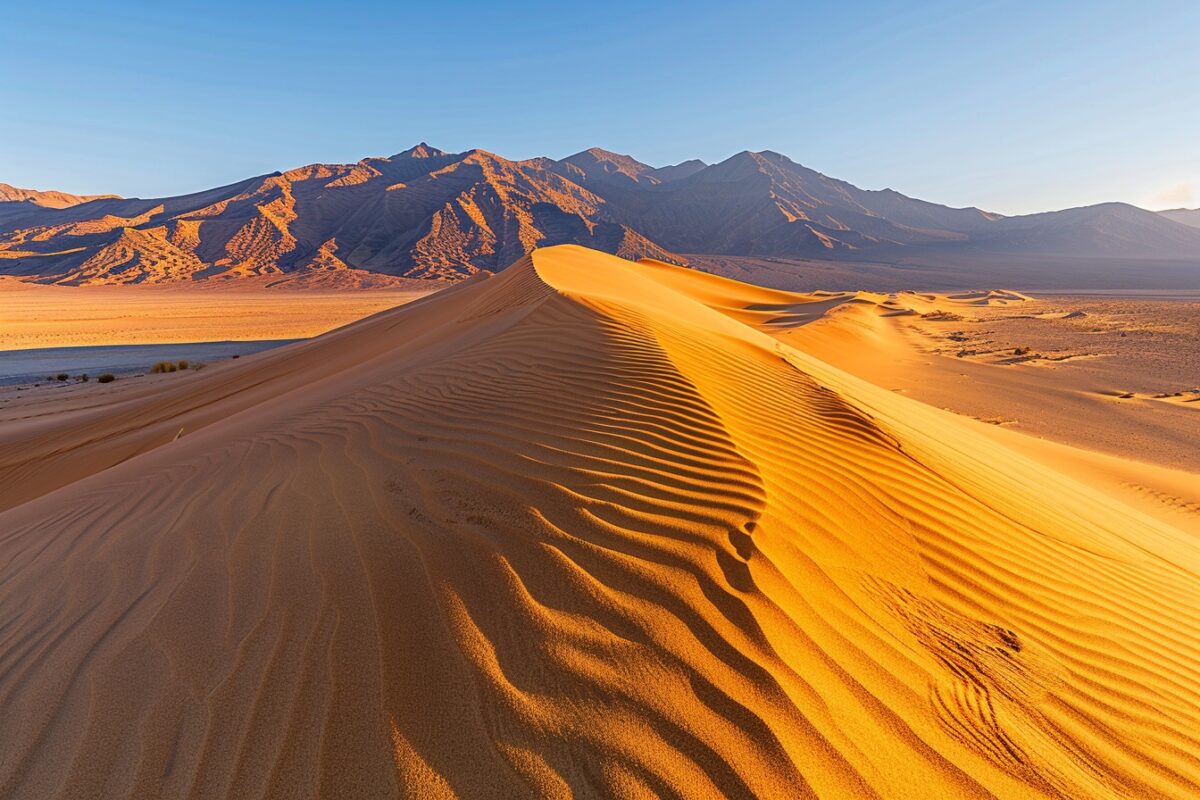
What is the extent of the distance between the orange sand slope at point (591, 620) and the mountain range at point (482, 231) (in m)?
71.4

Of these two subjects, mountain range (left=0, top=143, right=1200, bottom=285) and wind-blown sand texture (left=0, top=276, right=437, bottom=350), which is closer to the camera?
wind-blown sand texture (left=0, top=276, right=437, bottom=350)

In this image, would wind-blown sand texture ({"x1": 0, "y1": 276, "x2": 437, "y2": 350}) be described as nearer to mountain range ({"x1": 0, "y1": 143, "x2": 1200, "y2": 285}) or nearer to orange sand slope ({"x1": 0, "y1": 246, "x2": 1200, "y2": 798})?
mountain range ({"x1": 0, "y1": 143, "x2": 1200, "y2": 285})

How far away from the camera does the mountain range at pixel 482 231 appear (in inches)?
2977

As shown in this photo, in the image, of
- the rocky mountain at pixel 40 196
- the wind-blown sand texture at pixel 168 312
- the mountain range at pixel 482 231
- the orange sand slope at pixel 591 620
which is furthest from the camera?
the rocky mountain at pixel 40 196

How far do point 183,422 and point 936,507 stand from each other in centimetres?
A: 884

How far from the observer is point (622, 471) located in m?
2.93

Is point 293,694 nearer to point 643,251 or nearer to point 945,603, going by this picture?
point 945,603

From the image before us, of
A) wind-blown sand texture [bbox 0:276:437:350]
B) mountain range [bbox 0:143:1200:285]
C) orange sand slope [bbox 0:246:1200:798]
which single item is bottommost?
wind-blown sand texture [bbox 0:276:437:350]

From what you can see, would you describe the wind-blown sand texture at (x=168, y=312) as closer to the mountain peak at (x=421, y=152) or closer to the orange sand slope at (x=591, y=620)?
the orange sand slope at (x=591, y=620)

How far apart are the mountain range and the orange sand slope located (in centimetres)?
7135

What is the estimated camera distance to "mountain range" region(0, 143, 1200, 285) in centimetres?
7562

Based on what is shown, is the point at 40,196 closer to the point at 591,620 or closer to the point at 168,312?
the point at 168,312

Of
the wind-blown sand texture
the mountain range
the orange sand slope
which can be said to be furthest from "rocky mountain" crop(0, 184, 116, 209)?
the orange sand slope

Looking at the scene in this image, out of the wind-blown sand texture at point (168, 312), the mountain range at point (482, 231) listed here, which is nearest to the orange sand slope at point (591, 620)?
the wind-blown sand texture at point (168, 312)
